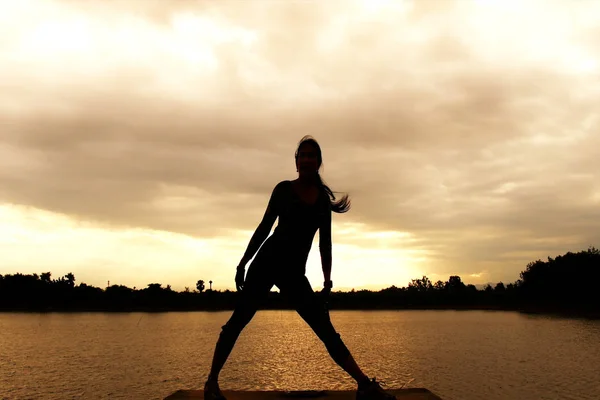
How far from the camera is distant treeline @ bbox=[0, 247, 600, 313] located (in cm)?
13162

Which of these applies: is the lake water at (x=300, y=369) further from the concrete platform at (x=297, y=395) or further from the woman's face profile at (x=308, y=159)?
the woman's face profile at (x=308, y=159)

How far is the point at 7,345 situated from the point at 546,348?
170 ft

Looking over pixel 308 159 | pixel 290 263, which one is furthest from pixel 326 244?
pixel 308 159

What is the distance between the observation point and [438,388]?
916 inches

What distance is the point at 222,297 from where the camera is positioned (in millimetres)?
182500

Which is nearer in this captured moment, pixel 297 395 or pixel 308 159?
pixel 308 159

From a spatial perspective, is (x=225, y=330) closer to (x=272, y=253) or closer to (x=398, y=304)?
(x=272, y=253)

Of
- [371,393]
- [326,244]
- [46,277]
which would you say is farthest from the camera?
[46,277]

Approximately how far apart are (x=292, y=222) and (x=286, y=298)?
0.85 meters

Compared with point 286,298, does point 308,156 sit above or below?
above

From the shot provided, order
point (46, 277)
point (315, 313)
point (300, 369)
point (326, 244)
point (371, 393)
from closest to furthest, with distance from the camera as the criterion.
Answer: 1. point (371, 393)
2. point (315, 313)
3. point (326, 244)
4. point (300, 369)
5. point (46, 277)

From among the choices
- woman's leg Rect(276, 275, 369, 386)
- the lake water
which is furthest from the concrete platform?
the lake water

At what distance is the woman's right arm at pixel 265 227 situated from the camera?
17.4ft

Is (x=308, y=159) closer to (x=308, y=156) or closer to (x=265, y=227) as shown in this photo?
(x=308, y=156)
